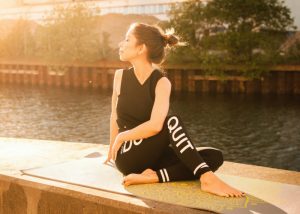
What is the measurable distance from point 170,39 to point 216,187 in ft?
4.24

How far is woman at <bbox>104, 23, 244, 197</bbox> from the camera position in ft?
12.2

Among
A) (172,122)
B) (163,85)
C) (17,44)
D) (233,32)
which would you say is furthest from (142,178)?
(17,44)

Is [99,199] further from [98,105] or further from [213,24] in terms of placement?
[213,24]

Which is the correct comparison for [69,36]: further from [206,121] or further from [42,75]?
[206,121]

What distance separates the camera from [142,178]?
3871 millimetres

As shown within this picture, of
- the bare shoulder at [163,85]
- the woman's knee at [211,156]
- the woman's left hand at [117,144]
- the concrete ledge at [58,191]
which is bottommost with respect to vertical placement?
the concrete ledge at [58,191]

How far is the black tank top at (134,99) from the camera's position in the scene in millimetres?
4043

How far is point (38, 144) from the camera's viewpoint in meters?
5.82

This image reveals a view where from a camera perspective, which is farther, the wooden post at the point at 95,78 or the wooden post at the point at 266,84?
the wooden post at the point at 95,78

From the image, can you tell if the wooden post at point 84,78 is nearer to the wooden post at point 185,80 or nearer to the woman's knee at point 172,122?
the wooden post at point 185,80

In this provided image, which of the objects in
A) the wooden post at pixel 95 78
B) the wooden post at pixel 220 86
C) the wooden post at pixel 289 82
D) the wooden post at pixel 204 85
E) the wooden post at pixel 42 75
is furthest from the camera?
the wooden post at pixel 42 75

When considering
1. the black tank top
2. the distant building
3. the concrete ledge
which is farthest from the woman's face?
the distant building

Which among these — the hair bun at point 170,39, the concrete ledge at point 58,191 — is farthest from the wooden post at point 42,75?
the hair bun at point 170,39

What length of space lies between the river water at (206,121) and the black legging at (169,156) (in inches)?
331
